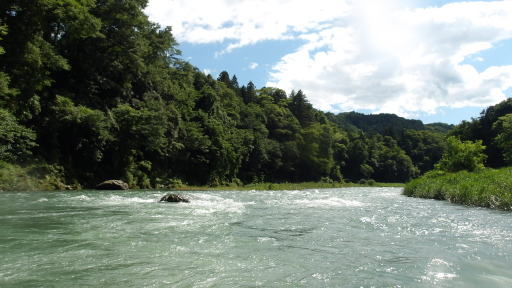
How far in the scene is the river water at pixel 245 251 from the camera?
5.25 metres

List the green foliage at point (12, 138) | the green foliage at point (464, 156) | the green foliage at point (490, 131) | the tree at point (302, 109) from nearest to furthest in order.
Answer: the green foliage at point (12, 138) < the green foliage at point (464, 156) < the green foliage at point (490, 131) < the tree at point (302, 109)

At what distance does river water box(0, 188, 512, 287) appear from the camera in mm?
5254

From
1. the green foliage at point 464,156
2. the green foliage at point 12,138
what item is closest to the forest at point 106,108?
the green foliage at point 12,138

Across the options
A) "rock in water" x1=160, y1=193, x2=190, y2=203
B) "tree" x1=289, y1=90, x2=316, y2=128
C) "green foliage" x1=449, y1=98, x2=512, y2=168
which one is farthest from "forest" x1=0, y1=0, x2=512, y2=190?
"tree" x1=289, y1=90, x2=316, y2=128

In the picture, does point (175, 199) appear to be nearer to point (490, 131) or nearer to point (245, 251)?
point (245, 251)

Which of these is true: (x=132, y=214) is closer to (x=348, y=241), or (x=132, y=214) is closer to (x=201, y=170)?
(x=348, y=241)

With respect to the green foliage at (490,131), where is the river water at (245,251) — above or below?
below

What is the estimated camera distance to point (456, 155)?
34219 millimetres

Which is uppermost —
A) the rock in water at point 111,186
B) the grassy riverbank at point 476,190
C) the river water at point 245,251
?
the grassy riverbank at point 476,190

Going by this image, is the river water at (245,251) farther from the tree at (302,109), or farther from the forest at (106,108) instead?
the tree at (302,109)

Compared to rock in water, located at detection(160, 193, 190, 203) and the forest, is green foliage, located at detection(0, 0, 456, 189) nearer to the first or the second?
the forest

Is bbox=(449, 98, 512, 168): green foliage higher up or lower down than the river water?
higher up

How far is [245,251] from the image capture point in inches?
278

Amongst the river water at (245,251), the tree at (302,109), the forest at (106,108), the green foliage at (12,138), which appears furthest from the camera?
the tree at (302,109)
